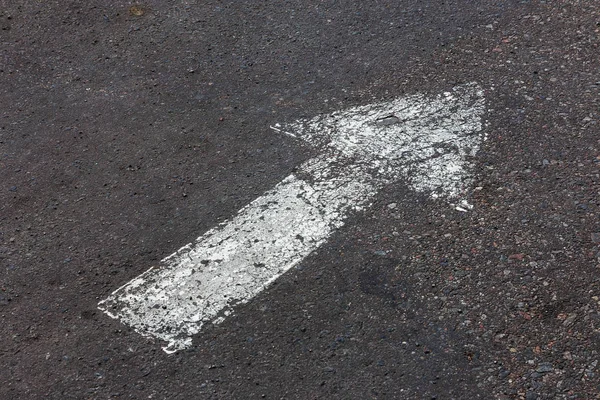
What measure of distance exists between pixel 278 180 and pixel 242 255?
2.03 feet

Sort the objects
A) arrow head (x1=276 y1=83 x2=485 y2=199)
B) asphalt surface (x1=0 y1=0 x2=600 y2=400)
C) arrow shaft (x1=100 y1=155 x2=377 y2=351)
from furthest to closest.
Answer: arrow head (x1=276 y1=83 x2=485 y2=199) < arrow shaft (x1=100 y1=155 x2=377 y2=351) < asphalt surface (x1=0 y1=0 x2=600 y2=400)

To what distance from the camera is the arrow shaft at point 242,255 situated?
3.55 m

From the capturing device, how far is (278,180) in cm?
423

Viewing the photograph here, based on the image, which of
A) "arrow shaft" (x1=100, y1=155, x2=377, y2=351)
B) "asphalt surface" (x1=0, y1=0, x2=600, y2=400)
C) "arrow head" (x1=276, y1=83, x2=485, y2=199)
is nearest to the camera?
"asphalt surface" (x1=0, y1=0, x2=600, y2=400)

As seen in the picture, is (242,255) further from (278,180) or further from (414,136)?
(414,136)

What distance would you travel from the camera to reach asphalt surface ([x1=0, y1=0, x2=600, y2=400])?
10.7ft

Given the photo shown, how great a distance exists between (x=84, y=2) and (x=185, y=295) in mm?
3496

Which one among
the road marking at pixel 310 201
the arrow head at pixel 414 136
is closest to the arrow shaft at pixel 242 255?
the road marking at pixel 310 201

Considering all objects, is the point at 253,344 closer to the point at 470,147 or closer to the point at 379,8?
the point at 470,147

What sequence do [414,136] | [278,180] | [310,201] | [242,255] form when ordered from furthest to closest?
[414,136] < [278,180] < [310,201] < [242,255]

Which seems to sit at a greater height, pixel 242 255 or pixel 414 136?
pixel 414 136

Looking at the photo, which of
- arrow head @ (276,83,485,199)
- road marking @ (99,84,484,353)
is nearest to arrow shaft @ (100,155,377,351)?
road marking @ (99,84,484,353)

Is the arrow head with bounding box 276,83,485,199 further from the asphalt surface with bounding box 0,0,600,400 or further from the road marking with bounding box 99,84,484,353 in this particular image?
the asphalt surface with bounding box 0,0,600,400

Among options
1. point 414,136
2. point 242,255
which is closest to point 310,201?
point 242,255
